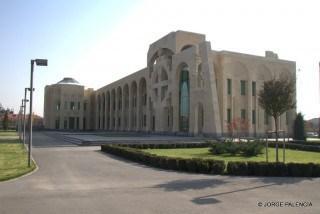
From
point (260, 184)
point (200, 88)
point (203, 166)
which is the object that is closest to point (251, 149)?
point (203, 166)

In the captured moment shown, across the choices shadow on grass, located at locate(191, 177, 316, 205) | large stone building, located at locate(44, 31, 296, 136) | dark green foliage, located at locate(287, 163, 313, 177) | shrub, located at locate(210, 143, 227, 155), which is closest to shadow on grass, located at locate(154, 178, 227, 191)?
shadow on grass, located at locate(191, 177, 316, 205)

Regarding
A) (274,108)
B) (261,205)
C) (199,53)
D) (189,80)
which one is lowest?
(261,205)

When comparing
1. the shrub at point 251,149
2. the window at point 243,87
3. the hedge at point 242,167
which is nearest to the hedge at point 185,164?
the hedge at point 242,167

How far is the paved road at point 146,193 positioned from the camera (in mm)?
8156

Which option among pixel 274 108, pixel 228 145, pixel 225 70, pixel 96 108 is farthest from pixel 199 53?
pixel 96 108

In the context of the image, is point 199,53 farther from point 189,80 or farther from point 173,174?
point 173,174

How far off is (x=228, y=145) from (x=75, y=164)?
9.60 meters

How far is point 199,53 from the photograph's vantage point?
1805 inches

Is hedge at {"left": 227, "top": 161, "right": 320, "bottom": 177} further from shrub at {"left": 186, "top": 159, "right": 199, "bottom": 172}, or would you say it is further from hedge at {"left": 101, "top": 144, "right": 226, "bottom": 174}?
shrub at {"left": 186, "top": 159, "right": 199, "bottom": 172}

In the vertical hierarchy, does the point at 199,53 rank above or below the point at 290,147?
above

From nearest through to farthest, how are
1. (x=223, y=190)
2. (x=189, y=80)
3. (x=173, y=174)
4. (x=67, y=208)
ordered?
(x=67, y=208)
(x=223, y=190)
(x=173, y=174)
(x=189, y=80)

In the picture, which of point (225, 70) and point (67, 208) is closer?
point (67, 208)

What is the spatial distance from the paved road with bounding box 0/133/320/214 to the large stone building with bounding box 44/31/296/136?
25.5m

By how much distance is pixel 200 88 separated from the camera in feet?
152
